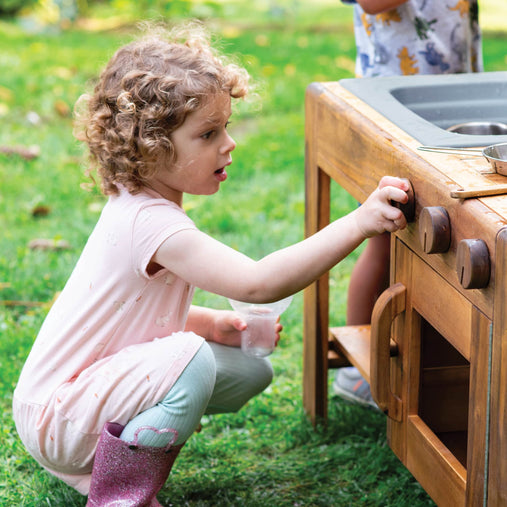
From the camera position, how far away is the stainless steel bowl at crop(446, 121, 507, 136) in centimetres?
163

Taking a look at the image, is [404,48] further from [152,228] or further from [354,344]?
[152,228]

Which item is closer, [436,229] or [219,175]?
[436,229]

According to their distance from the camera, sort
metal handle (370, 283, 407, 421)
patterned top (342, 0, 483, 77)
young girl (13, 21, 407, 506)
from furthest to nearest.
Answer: patterned top (342, 0, 483, 77) < young girl (13, 21, 407, 506) < metal handle (370, 283, 407, 421)

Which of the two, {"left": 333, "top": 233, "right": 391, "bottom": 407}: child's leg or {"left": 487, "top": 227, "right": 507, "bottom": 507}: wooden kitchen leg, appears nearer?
{"left": 487, "top": 227, "right": 507, "bottom": 507}: wooden kitchen leg

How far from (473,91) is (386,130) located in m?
0.34

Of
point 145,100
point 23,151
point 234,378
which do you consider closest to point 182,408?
point 234,378

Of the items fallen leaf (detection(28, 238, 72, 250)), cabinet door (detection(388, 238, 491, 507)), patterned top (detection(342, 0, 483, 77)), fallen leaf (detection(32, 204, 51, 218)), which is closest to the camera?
cabinet door (detection(388, 238, 491, 507))

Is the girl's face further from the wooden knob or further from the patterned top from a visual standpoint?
the patterned top

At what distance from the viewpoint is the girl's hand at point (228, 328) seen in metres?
1.82

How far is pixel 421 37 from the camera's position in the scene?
2.12m

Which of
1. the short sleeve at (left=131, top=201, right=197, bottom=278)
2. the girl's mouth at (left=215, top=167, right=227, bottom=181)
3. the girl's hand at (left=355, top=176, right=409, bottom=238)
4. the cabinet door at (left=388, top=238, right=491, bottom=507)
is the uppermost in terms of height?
the girl's hand at (left=355, top=176, right=409, bottom=238)

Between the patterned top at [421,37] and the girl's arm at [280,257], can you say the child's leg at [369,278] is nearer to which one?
the patterned top at [421,37]

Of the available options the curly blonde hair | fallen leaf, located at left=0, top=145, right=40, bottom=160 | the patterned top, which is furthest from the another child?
fallen leaf, located at left=0, top=145, right=40, bottom=160

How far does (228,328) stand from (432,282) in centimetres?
64
